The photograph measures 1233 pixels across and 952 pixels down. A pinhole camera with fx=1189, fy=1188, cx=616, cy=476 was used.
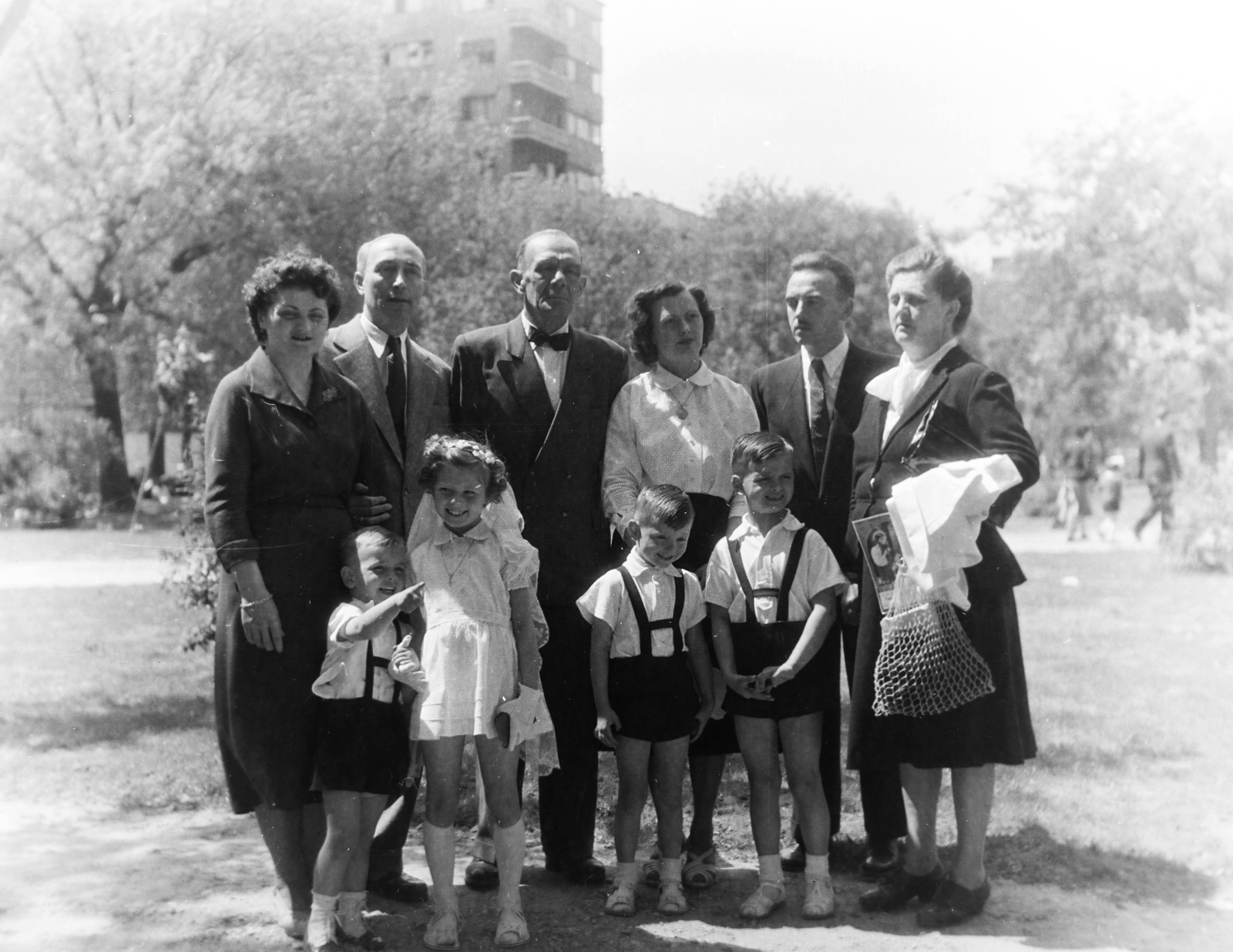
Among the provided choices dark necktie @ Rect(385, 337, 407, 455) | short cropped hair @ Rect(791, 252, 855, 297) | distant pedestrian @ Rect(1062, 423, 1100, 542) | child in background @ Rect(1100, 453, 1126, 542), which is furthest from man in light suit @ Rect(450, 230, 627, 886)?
distant pedestrian @ Rect(1062, 423, 1100, 542)

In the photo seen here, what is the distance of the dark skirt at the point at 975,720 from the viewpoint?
386cm

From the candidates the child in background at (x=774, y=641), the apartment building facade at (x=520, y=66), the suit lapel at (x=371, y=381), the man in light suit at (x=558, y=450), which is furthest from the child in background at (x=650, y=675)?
the apartment building facade at (x=520, y=66)

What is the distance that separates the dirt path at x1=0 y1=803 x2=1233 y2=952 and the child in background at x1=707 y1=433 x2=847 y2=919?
0.75 feet

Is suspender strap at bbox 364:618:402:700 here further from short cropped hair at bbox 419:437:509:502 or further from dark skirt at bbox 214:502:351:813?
short cropped hair at bbox 419:437:509:502

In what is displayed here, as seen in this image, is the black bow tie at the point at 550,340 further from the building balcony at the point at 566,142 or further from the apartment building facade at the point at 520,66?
the building balcony at the point at 566,142

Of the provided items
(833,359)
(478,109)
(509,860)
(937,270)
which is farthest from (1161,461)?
(509,860)

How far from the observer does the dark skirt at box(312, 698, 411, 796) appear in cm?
359

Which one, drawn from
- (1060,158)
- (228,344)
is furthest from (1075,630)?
(228,344)

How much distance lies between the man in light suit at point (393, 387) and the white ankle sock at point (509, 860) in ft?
1.43

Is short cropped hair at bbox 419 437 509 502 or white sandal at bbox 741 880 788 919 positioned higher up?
short cropped hair at bbox 419 437 509 502

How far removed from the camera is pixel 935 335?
4.02 metres

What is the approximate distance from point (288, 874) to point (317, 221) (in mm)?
13096

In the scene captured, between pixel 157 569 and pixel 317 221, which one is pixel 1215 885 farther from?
pixel 317 221

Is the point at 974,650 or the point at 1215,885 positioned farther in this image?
the point at 1215,885
